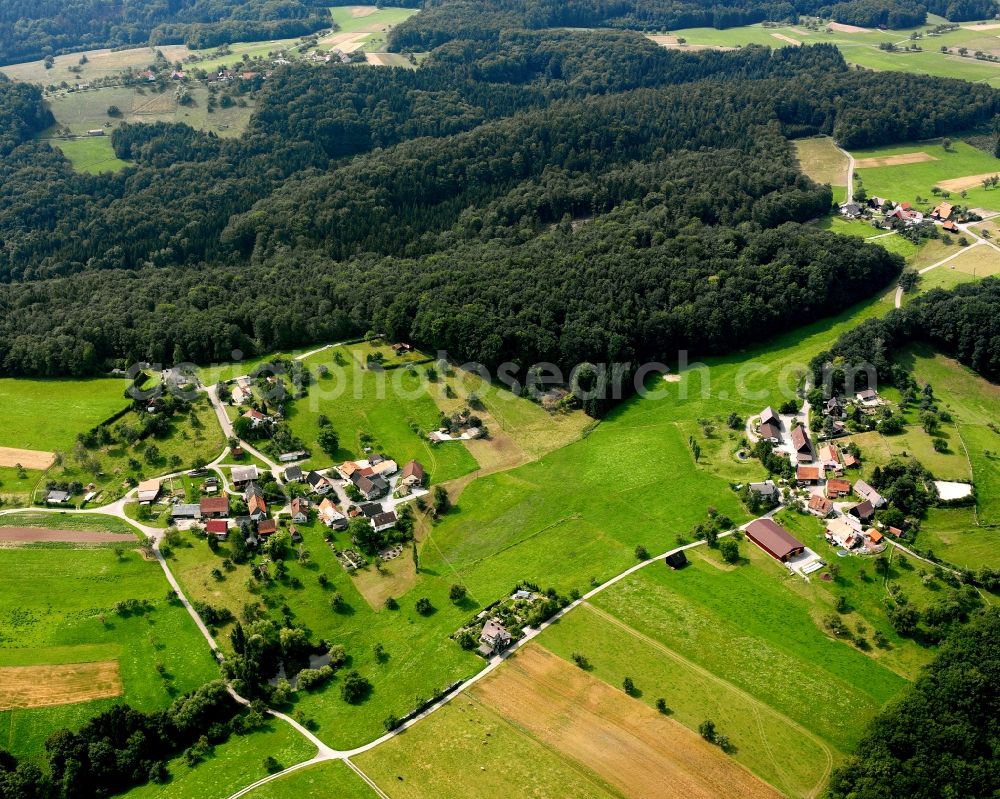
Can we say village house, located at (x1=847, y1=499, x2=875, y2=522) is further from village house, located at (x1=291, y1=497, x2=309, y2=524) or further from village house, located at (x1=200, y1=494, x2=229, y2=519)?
village house, located at (x1=200, y1=494, x2=229, y2=519)

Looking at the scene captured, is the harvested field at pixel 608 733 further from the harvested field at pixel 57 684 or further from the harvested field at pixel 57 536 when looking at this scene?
the harvested field at pixel 57 536

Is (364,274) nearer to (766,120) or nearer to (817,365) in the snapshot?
(817,365)

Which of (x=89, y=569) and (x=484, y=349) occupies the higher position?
(x=484, y=349)

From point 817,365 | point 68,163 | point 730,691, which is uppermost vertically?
point 68,163

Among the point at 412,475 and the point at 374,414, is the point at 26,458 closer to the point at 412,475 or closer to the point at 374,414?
the point at 374,414

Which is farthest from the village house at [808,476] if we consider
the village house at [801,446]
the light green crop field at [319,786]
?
the light green crop field at [319,786]

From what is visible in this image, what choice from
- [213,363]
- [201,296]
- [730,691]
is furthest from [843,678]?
[201,296]
